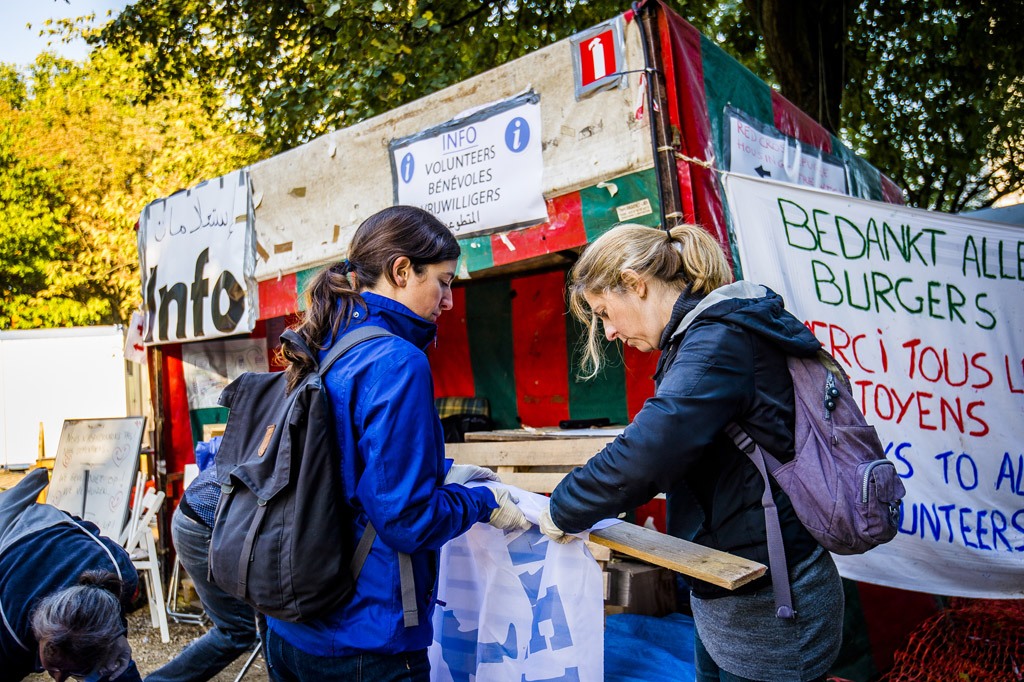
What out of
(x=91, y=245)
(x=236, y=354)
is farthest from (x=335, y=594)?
(x=91, y=245)

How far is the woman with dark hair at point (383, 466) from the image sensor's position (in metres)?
1.51

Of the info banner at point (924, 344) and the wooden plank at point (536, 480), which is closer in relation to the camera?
the info banner at point (924, 344)

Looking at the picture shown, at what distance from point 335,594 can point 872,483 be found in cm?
110

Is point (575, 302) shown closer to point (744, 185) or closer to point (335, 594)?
point (335, 594)

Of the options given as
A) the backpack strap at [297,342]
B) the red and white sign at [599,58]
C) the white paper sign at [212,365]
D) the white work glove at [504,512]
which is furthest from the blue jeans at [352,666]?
the white paper sign at [212,365]

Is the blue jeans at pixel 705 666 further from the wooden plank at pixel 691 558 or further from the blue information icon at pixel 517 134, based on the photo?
the blue information icon at pixel 517 134

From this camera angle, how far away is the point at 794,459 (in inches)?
60.5

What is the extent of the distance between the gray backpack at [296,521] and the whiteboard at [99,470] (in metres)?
4.63

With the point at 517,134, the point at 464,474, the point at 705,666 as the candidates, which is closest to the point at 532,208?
the point at 517,134

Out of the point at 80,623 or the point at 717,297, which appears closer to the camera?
the point at 717,297

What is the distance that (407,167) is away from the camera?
3.93 m

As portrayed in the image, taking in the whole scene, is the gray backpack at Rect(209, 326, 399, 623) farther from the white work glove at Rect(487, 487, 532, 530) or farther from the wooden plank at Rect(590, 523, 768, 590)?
the wooden plank at Rect(590, 523, 768, 590)

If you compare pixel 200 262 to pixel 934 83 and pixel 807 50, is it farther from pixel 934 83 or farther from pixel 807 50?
pixel 934 83

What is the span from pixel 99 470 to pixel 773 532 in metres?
5.80
